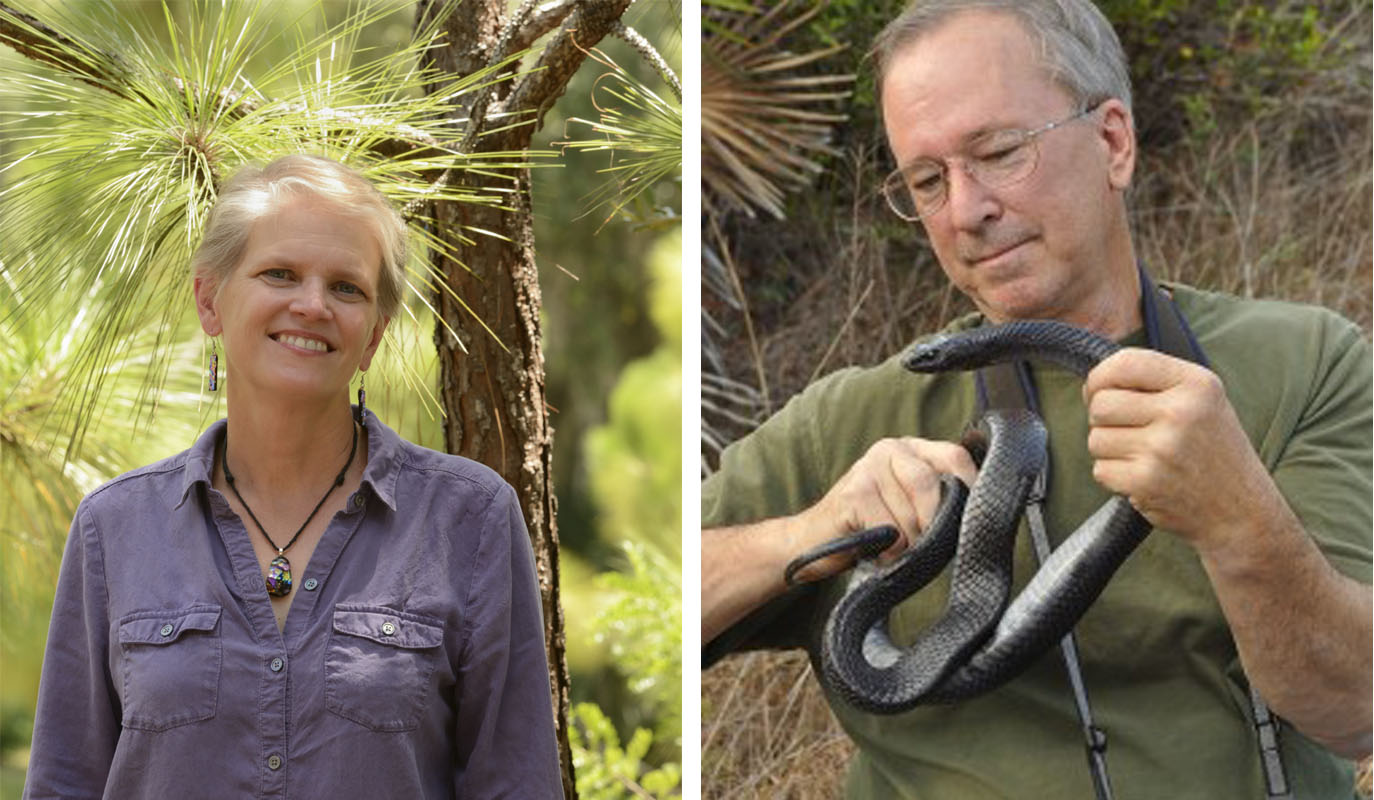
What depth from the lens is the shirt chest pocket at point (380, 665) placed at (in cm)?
136

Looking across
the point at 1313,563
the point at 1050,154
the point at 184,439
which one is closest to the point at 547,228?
the point at 184,439

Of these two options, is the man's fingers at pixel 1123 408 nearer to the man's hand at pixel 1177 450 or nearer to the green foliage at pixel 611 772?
the man's hand at pixel 1177 450

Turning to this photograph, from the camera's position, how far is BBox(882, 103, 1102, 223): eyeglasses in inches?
60.3

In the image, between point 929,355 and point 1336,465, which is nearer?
point 1336,465

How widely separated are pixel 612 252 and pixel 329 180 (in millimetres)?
1890

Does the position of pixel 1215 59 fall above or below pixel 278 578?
above

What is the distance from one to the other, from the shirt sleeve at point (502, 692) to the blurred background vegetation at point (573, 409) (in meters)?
0.46

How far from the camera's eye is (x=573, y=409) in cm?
356

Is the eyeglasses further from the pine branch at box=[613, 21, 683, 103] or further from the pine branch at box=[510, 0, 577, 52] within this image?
the pine branch at box=[510, 0, 577, 52]

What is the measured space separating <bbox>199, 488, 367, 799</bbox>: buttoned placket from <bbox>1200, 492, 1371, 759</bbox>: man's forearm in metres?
0.77

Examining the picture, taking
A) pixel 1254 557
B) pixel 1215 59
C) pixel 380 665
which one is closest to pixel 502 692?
pixel 380 665

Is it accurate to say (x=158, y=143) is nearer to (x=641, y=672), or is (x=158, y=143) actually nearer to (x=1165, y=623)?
(x=1165, y=623)

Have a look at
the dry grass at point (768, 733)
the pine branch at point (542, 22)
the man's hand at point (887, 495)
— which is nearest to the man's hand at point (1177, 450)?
the man's hand at point (887, 495)

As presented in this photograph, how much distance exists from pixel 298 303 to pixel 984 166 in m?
0.64
